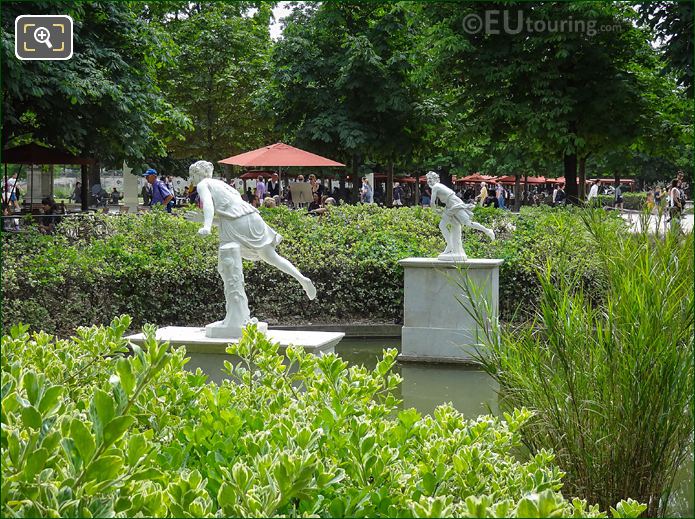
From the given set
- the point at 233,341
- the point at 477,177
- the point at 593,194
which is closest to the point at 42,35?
the point at 233,341

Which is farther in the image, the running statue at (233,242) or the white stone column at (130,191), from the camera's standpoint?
the white stone column at (130,191)

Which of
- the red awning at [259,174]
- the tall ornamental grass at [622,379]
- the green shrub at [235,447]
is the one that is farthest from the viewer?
the red awning at [259,174]

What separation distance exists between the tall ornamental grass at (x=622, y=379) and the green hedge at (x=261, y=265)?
6975mm

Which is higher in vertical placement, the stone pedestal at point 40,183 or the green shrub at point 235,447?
the stone pedestal at point 40,183

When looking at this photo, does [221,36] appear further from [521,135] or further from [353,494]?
[353,494]

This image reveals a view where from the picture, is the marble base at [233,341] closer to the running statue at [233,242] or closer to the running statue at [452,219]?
the running statue at [233,242]

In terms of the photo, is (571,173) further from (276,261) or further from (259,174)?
(259,174)

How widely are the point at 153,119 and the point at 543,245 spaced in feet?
30.1

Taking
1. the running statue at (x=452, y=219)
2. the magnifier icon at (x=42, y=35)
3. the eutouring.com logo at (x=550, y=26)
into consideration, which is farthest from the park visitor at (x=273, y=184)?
the magnifier icon at (x=42, y=35)

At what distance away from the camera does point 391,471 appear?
2.68 meters

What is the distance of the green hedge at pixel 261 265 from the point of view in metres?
11.5

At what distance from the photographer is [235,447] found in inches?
116

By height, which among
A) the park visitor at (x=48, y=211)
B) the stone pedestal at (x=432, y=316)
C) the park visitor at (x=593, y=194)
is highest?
the park visitor at (x=593, y=194)

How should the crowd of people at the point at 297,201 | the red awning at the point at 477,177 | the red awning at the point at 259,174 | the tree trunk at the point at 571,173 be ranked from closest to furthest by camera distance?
the crowd of people at the point at 297,201 → the tree trunk at the point at 571,173 → the red awning at the point at 259,174 → the red awning at the point at 477,177
